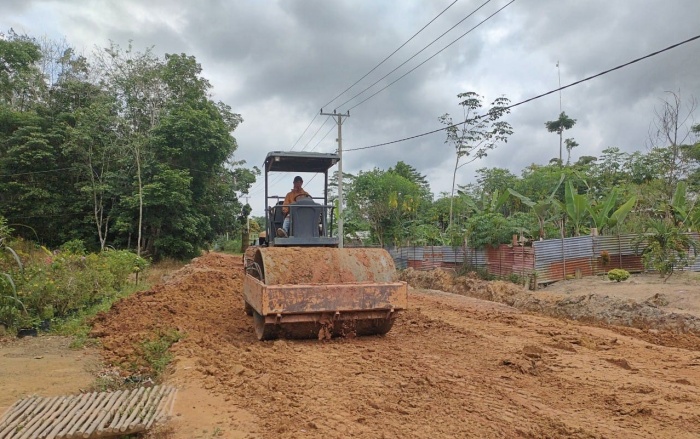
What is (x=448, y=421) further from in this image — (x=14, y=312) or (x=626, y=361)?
(x=14, y=312)

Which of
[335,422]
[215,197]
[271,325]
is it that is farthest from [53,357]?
[215,197]

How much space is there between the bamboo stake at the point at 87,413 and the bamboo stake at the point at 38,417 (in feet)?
0.93

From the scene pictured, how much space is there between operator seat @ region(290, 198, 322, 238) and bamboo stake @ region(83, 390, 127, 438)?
12.4 feet

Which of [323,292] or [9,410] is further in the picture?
[323,292]

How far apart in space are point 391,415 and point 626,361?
3.50 metres

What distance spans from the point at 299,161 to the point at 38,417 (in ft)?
18.6

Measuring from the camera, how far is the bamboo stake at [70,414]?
3.56m

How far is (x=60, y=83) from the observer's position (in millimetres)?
25812

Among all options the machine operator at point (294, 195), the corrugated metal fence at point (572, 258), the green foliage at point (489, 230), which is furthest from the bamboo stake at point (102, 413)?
the green foliage at point (489, 230)

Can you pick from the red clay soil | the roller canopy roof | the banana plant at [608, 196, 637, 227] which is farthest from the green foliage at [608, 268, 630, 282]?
the roller canopy roof

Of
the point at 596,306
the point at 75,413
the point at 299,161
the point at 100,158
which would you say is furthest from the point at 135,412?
the point at 100,158

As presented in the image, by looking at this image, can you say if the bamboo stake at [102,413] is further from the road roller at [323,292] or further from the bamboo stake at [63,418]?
the road roller at [323,292]

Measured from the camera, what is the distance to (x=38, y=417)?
12.6 feet

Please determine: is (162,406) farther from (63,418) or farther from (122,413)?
(63,418)
